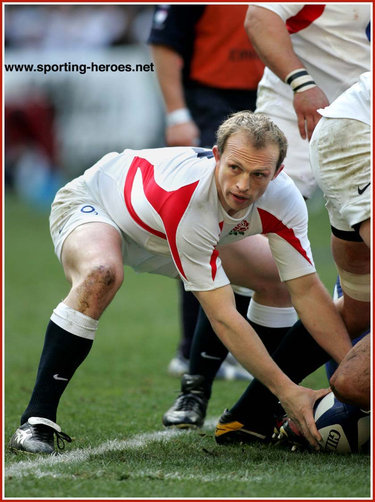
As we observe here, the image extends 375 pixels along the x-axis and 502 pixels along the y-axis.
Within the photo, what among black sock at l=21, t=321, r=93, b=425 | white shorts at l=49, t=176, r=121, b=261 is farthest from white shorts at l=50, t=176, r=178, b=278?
black sock at l=21, t=321, r=93, b=425

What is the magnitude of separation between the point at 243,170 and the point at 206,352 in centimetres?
125

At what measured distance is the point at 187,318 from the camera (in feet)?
18.3

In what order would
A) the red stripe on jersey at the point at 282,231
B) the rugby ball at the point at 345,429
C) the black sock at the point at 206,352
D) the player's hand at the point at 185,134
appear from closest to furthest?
the rugby ball at the point at 345,429 → the red stripe on jersey at the point at 282,231 → the black sock at the point at 206,352 → the player's hand at the point at 185,134

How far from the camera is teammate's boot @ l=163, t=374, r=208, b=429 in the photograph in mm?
4195

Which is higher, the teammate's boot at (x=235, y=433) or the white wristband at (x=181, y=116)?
the white wristband at (x=181, y=116)

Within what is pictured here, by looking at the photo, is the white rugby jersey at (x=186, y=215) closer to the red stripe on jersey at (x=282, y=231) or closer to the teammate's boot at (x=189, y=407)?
the red stripe on jersey at (x=282, y=231)

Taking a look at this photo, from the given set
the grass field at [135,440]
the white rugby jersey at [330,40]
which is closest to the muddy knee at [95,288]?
the grass field at [135,440]

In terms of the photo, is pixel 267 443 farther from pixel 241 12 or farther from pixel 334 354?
pixel 241 12

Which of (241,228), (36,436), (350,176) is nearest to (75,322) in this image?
(36,436)

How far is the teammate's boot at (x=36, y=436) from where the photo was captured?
11.4 feet

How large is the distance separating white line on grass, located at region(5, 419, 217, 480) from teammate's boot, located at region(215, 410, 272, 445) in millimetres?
250

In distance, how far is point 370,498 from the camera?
2785 mm

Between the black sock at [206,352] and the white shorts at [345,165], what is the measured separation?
3.84ft

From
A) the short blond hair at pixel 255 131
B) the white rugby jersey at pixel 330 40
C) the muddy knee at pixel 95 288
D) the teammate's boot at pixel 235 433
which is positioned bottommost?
the teammate's boot at pixel 235 433
